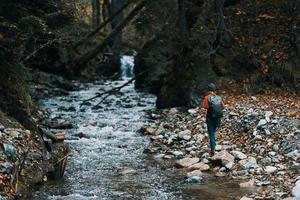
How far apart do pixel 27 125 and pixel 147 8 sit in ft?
36.3

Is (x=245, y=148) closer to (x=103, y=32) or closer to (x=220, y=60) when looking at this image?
(x=220, y=60)

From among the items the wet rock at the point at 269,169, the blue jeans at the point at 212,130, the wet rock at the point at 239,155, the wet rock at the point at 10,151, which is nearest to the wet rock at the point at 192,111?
the blue jeans at the point at 212,130

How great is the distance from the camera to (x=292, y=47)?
69.4 feet

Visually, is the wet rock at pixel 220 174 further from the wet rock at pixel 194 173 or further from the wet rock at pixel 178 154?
the wet rock at pixel 178 154

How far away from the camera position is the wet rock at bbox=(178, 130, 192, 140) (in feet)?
51.1

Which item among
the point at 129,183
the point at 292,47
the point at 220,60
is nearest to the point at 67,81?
the point at 220,60

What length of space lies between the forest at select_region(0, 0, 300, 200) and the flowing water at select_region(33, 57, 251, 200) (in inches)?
1.6

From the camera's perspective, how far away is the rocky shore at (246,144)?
10.9 meters

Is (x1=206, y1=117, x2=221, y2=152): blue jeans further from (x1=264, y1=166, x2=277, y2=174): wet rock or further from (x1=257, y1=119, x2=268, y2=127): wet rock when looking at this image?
(x1=264, y1=166, x2=277, y2=174): wet rock

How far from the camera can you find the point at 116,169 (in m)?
12.5

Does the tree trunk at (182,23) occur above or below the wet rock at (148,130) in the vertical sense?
above

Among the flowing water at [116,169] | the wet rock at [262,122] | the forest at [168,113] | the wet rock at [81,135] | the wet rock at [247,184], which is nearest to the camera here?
the flowing water at [116,169]

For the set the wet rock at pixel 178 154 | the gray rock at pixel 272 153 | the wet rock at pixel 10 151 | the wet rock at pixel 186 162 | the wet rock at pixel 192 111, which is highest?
the wet rock at pixel 10 151

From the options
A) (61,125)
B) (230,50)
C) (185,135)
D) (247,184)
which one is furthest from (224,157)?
(230,50)
